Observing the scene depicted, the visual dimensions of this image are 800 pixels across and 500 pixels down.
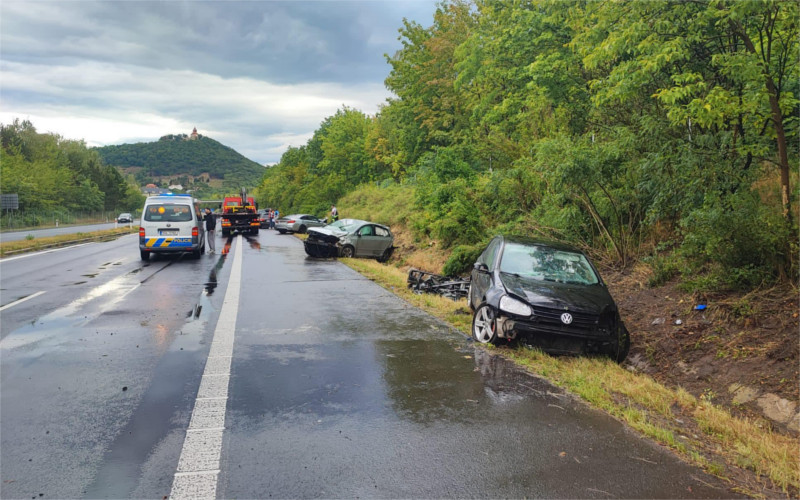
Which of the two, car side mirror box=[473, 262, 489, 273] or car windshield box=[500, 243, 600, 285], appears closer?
car windshield box=[500, 243, 600, 285]

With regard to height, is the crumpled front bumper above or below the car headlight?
below

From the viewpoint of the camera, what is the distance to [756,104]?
7.24 m

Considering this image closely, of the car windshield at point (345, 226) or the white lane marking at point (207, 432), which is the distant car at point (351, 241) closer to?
the car windshield at point (345, 226)

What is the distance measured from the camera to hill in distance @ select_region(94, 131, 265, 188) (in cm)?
16588

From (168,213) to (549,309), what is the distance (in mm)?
14976

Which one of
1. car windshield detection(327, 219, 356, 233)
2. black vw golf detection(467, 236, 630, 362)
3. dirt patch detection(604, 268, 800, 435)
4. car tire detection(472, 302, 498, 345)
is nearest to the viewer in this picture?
dirt patch detection(604, 268, 800, 435)

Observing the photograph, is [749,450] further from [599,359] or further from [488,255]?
[488,255]

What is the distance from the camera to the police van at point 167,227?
688 inches

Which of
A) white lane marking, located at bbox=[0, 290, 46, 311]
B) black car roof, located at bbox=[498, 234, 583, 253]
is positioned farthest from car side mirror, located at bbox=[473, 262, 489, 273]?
white lane marking, located at bbox=[0, 290, 46, 311]

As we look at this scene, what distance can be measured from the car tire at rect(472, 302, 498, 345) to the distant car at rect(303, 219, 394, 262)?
1322 centimetres

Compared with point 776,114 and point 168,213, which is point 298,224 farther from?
point 776,114

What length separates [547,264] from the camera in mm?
8102

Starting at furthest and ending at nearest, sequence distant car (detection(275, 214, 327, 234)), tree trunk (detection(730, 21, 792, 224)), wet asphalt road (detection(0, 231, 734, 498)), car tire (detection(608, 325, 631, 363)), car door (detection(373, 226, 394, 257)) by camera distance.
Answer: distant car (detection(275, 214, 327, 234)) < car door (detection(373, 226, 394, 257)) < tree trunk (detection(730, 21, 792, 224)) < car tire (detection(608, 325, 631, 363)) < wet asphalt road (detection(0, 231, 734, 498))

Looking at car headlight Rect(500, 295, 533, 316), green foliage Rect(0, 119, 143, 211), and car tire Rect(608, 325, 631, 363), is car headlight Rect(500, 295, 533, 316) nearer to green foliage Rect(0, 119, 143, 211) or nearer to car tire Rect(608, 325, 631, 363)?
car tire Rect(608, 325, 631, 363)
